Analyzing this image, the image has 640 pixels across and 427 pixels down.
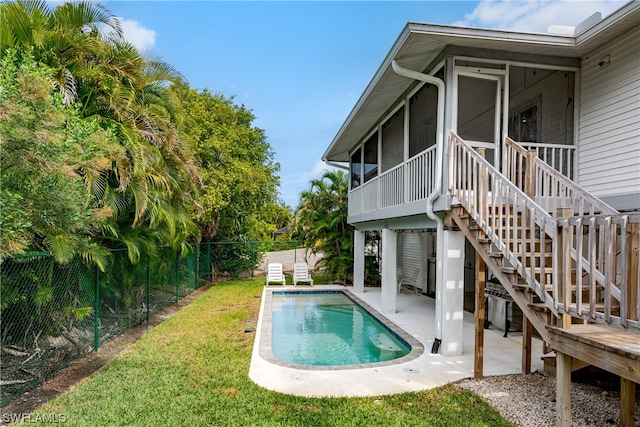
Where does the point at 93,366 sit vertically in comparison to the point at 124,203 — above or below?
below

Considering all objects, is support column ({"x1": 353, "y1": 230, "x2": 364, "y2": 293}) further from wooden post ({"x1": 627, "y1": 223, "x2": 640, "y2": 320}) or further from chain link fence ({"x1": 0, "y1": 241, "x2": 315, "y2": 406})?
wooden post ({"x1": 627, "y1": 223, "x2": 640, "y2": 320})

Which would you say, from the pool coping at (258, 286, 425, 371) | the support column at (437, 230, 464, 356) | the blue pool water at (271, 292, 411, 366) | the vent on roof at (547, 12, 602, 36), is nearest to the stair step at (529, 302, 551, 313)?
the support column at (437, 230, 464, 356)

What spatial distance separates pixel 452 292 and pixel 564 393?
2.80m

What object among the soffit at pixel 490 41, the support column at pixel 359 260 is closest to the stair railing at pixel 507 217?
the soffit at pixel 490 41

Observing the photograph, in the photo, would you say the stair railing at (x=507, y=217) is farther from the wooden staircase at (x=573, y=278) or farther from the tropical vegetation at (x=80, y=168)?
the tropical vegetation at (x=80, y=168)

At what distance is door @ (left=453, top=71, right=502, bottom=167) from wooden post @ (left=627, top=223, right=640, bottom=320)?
3.64 metres

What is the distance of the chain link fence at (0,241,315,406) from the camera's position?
5.03 meters

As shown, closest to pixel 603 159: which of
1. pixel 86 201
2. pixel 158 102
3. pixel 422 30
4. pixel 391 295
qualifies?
pixel 422 30

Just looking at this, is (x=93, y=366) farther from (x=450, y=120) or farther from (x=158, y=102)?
(x=450, y=120)

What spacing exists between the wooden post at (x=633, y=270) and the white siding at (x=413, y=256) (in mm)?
10762

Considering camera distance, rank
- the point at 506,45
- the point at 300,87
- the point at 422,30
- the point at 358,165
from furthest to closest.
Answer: the point at 300,87 < the point at 358,165 < the point at 506,45 < the point at 422,30

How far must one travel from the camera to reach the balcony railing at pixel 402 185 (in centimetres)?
712

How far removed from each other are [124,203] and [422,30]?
5893 millimetres

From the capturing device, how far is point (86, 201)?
17.4ft
